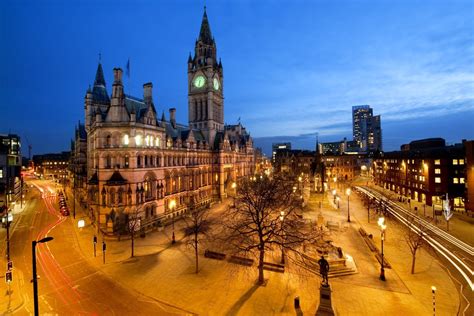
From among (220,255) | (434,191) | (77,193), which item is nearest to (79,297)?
(220,255)

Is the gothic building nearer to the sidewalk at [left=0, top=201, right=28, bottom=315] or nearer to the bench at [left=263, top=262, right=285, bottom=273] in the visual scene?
the sidewalk at [left=0, top=201, right=28, bottom=315]

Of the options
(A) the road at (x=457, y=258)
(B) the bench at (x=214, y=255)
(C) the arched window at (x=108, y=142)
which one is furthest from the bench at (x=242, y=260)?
(C) the arched window at (x=108, y=142)

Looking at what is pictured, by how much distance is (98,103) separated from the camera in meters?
53.4

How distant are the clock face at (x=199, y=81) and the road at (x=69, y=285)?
4988cm

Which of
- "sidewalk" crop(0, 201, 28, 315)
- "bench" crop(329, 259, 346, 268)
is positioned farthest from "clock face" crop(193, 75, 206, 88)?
"bench" crop(329, 259, 346, 268)

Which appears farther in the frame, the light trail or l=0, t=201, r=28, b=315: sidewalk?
the light trail

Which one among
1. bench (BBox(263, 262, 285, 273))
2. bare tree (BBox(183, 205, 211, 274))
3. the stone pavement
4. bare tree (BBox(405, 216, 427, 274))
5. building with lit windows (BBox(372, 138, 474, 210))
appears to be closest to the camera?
the stone pavement

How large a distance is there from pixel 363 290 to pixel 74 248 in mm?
34531

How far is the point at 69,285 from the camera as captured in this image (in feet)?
73.5

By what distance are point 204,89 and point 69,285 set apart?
58.3m

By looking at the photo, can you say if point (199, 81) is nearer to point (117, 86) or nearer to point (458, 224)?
point (117, 86)

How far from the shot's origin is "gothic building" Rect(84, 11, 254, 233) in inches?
1550

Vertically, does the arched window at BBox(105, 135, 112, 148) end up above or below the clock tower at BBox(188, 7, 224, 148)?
below

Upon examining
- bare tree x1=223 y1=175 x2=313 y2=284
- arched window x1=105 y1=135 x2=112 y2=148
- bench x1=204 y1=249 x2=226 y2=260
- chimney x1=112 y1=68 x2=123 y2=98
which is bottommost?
bench x1=204 y1=249 x2=226 y2=260
